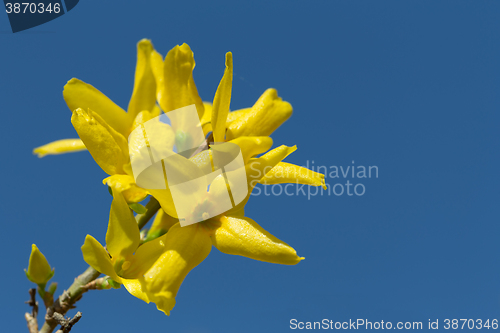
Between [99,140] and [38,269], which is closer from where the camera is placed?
[99,140]

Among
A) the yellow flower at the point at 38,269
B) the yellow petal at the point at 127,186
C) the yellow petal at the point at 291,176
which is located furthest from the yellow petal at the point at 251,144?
the yellow flower at the point at 38,269

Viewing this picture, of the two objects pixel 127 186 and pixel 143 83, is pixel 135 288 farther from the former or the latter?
pixel 143 83

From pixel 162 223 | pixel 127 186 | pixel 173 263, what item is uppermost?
pixel 162 223

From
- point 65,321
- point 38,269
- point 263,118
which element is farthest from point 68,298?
point 263,118

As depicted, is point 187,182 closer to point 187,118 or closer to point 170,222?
point 187,118

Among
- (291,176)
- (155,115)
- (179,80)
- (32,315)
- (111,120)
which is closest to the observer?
(291,176)

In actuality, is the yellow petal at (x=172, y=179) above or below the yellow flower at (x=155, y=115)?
below

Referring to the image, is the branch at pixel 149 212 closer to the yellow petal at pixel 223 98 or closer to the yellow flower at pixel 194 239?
the yellow flower at pixel 194 239
